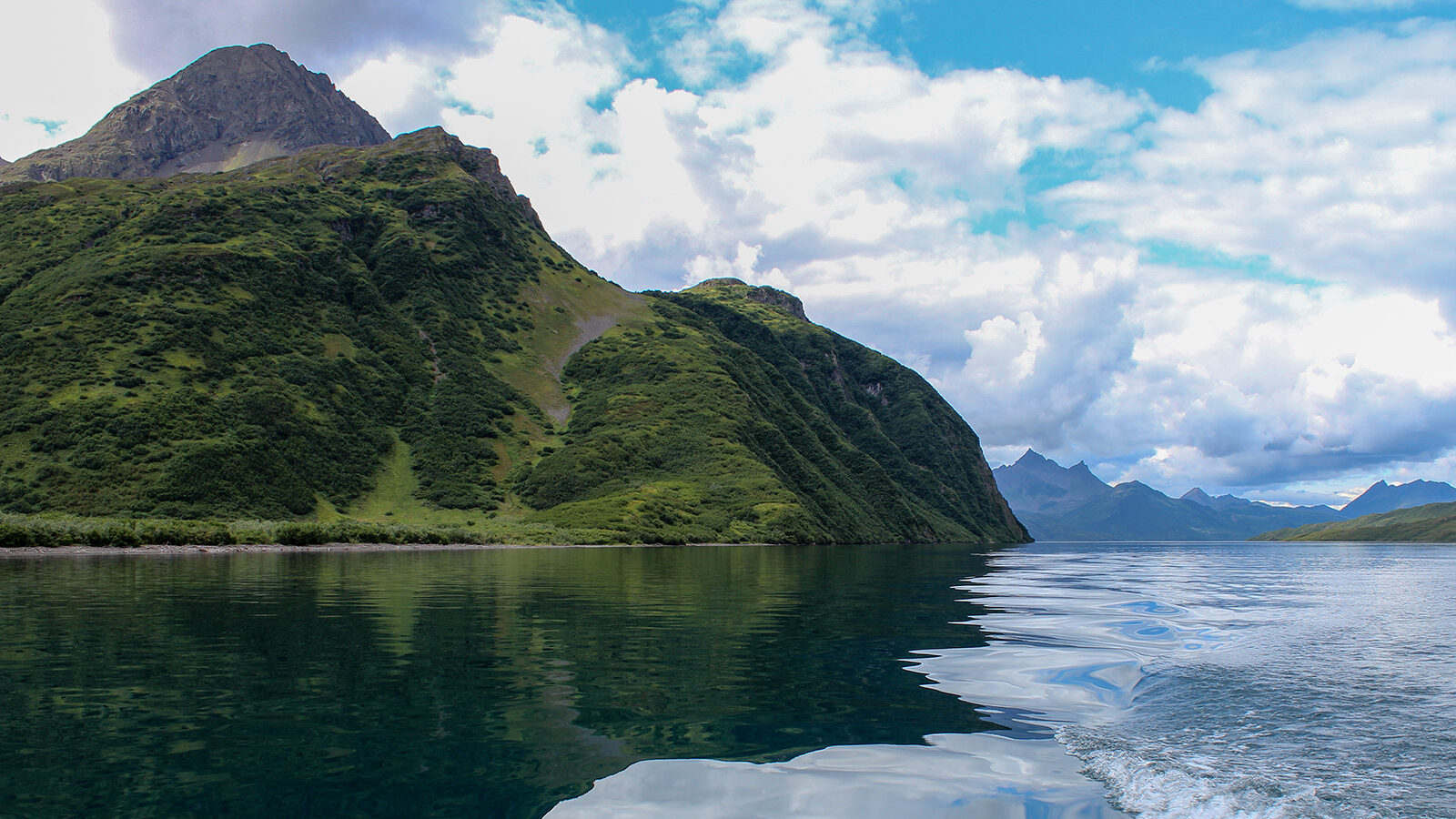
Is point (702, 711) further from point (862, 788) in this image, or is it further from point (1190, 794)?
point (1190, 794)

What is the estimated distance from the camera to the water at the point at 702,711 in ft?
32.5

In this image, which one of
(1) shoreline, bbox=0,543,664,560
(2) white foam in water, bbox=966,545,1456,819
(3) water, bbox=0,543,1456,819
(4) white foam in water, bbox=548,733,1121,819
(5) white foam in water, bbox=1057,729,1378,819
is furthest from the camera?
(1) shoreline, bbox=0,543,664,560

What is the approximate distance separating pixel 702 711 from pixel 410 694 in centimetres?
547

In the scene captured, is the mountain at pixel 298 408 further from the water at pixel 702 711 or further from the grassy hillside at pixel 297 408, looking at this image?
the water at pixel 702 711

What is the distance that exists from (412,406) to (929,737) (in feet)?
551

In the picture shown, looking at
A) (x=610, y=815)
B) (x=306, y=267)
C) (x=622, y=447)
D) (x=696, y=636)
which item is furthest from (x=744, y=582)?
(x=306, y=267)

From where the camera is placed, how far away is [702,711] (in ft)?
47.1

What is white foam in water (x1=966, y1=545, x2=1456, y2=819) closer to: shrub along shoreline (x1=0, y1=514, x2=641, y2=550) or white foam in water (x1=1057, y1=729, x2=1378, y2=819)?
white foam in water (x1=1057, y1=729, x2=1378, y2=819)

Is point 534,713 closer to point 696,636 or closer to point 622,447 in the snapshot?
point 696,636

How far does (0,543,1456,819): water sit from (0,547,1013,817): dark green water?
78 millimetres

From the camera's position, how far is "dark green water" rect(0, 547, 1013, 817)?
9.98 metres

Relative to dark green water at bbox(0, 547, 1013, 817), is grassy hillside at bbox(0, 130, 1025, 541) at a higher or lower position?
higher

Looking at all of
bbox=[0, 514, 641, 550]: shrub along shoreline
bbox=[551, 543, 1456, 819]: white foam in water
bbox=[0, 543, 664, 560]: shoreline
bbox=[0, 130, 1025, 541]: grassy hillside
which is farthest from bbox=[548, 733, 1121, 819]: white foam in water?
bbox=[0, 130, 1025, 541]: grassy hillside

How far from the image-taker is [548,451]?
165m
